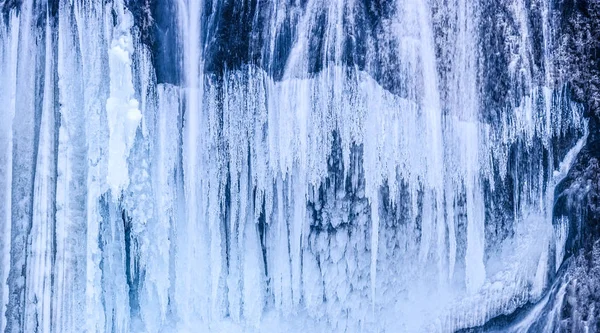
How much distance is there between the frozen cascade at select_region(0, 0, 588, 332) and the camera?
578 cm

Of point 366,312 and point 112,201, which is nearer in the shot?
point 112,201

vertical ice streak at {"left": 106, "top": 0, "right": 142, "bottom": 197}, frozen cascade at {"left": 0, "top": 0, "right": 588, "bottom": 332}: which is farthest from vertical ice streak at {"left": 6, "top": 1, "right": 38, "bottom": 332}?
vertical ice streak at {"left": 106, "top": 0, "right": 142, "bottom": 197}

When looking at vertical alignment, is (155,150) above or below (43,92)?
below

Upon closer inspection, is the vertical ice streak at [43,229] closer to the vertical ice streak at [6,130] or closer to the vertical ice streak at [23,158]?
the vertical ice streak at [23,158]

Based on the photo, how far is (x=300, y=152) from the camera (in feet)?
20.5

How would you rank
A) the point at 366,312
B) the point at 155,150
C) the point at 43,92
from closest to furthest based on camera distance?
the point at 43,92
the point at 155,150
the point at 366,312

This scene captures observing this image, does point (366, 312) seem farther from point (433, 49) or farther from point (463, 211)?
point (433, 49)

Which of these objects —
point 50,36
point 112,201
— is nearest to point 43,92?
point 50,36

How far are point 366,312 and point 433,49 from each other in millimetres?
2081

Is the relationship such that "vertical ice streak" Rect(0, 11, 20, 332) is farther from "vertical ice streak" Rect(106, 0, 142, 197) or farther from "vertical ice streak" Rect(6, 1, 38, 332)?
"vertical ice streak" Rect(106, 0, 142, 197)

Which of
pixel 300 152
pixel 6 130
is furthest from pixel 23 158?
pixel 300 152

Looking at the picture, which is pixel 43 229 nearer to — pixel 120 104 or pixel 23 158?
pixel 23 158

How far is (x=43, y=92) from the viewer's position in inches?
223

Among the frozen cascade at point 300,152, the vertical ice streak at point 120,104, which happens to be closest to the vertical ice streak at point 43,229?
the frozen cascade at point 300,152
